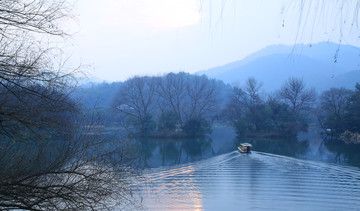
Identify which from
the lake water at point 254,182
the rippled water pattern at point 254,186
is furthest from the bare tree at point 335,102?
the rippled water pattern at point 254,186

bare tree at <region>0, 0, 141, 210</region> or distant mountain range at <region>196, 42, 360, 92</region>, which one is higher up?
distant mountain range at <region>196, 42, 360, 92</region>

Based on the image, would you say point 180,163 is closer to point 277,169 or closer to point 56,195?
point 277,169

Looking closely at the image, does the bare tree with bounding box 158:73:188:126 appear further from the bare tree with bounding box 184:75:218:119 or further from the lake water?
the lake water

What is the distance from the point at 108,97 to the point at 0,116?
57790mm

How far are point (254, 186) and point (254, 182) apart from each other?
35.4 inches

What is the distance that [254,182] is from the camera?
1553 cm

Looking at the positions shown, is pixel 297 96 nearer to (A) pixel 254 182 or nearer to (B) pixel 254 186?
(A) pixel 254 182

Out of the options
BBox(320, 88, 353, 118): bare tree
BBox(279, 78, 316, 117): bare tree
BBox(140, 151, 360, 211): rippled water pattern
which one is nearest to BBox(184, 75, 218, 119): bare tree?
BBox(279, 78, 316, 117): bare tree

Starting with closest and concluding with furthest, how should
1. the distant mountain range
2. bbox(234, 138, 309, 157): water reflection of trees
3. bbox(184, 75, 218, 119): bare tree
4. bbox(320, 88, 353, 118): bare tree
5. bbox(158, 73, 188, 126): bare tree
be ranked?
bbox(234, 138, 309, 157): water reflection of trees < bbox(320, 88, 353, 118): bare tree < bbox(184, 75, 218, 119): bare tree < bbox(158, 73, 188, 126): bare tree < the distant mountain range

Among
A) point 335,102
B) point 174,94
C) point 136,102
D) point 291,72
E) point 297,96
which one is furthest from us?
point 291,72

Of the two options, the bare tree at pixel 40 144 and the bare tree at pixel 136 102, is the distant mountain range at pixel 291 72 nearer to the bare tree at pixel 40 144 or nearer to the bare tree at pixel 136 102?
the bare tree at pixel 136 102

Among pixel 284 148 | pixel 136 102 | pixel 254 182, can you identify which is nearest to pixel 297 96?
pixel 284 148

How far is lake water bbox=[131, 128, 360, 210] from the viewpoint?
1187cm

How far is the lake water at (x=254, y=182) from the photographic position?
1187 centimetres
